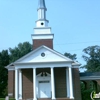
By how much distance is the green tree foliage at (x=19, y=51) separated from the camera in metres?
55.9

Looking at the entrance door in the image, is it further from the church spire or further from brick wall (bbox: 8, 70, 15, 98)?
the church spire

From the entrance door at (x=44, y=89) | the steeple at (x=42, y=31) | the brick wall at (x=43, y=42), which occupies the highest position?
the steeple at (x=42, y=31)

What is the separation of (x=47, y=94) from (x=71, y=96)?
165 inches

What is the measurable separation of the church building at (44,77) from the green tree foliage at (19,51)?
21.5 metres

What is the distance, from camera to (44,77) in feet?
108

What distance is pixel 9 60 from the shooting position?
52.3m

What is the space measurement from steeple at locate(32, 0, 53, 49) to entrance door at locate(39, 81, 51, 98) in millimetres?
6364

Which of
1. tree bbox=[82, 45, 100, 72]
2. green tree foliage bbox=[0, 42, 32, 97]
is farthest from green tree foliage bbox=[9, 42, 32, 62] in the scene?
tree bbox=[82, 45, 100, 72]

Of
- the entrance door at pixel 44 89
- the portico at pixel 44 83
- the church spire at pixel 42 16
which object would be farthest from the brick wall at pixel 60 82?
the church spire at pixel 42 16

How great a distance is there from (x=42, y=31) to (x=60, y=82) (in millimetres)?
9609

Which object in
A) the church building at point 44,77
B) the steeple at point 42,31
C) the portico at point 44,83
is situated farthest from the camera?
the steeple at point 42,31

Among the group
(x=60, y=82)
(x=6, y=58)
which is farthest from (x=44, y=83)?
(x=6, y=58)

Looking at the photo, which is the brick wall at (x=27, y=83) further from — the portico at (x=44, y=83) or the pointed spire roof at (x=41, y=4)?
the pointed spire roof at (x=41, y=4)

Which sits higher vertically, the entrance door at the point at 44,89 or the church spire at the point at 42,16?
the church spire at the point at 42,16
